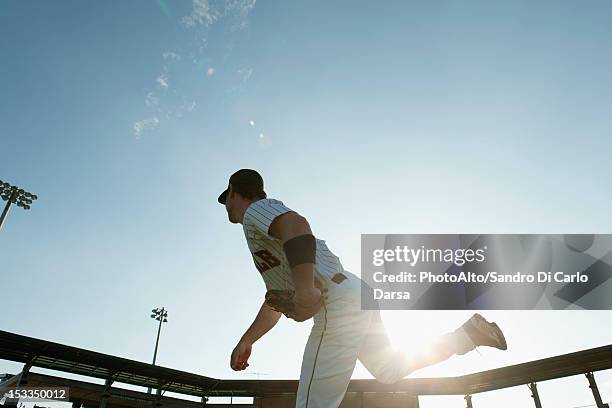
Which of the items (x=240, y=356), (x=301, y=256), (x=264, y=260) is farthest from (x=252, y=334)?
(x=301, y=256)

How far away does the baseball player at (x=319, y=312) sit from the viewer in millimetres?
2113

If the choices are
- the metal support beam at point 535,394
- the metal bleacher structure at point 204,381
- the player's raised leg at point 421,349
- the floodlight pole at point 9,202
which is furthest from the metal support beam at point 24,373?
the metal support beam at point 535,394

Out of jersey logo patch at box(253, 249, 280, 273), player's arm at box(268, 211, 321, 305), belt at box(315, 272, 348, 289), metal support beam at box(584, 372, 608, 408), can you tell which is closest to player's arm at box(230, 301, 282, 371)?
jersey logo patch at box(253, 249, 280, 273)

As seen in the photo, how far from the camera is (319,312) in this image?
2379 mm

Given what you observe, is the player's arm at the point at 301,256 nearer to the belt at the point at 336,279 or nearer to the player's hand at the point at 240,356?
the belt at the point at 336,279

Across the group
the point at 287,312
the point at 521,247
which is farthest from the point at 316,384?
the point at 521,247

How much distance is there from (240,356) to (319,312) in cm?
63

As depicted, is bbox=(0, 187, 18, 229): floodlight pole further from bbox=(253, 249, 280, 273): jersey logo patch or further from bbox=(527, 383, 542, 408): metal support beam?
bbox=(527, 383, 542, 408): metal support beam

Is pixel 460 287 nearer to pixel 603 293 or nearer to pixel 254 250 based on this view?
pixel 603 293

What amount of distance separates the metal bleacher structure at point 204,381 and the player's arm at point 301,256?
15.5 meters

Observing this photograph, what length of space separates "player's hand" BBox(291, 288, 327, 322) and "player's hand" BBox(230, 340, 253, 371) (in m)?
0.62

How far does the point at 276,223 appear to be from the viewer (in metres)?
2.18

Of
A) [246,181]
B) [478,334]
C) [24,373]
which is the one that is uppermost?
[24,373]

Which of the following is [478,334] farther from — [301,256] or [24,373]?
[24,373]
